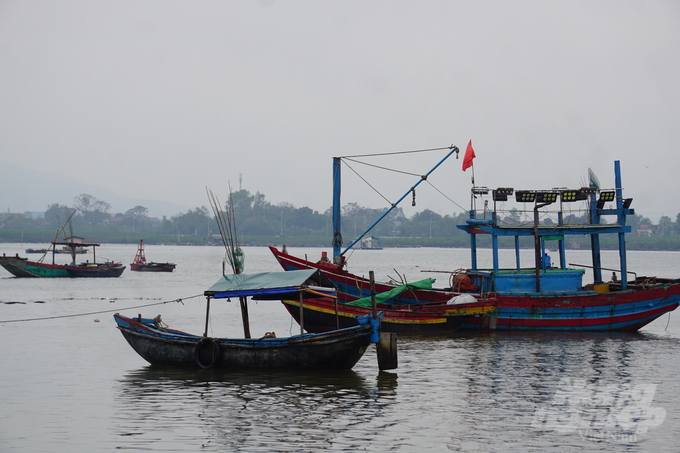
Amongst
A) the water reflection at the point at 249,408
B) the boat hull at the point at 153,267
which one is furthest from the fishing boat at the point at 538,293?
the boat hull at the point at 153,267

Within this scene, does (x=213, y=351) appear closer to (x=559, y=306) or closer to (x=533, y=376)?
(x=533, y=376)

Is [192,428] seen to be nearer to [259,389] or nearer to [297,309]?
[259,389]

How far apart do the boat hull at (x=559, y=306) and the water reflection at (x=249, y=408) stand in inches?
306

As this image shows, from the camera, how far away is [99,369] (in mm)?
17547

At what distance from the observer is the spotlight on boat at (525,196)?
2370 cm

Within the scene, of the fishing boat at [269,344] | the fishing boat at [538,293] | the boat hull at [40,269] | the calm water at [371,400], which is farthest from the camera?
the boat hull at [40,269]

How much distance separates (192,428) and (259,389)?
319 centimetres

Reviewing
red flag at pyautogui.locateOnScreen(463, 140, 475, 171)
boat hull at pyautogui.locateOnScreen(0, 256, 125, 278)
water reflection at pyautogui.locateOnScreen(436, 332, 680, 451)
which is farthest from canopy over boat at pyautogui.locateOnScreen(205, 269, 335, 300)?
boat hull at pyautogui.locateOnScreen(0, 256, 125, 278)

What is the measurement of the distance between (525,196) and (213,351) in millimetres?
13169

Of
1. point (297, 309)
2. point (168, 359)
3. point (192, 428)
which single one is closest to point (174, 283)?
point (297, 309)

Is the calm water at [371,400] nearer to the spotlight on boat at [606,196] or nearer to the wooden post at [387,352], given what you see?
the wooden post at [387,352]

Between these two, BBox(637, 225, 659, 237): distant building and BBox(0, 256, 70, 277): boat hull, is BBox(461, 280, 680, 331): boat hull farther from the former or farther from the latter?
BBox(637, 225, 659, 237): distant building

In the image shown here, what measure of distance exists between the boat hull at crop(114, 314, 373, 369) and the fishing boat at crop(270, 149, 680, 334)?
682cm

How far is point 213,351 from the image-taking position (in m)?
16.3
